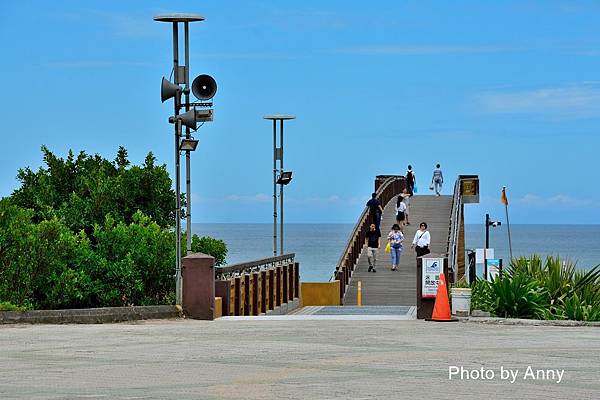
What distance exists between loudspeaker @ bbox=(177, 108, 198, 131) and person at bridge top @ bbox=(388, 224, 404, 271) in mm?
18524

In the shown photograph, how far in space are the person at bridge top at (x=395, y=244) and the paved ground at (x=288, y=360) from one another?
19.3 meters

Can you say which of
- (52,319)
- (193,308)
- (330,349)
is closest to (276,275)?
(193,308)

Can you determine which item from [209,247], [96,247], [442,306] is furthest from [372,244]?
[442,306]

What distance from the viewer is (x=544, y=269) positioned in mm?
26625

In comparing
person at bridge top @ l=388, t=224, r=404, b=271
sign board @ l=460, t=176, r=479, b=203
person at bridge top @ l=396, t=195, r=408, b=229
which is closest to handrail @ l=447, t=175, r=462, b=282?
sign board @ l=460, t=176, r=479, b=203

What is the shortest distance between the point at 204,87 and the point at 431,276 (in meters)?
5.74

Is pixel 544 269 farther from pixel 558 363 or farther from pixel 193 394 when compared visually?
pixel 193 394

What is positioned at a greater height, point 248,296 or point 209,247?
point 209,247

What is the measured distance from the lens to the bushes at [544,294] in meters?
23.6

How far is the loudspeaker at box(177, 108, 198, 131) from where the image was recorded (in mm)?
23922

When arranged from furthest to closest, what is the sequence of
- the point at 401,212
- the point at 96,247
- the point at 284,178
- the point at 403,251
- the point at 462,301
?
the point at 401,212, the point at 403,251, the point at 284,178, the point at 96,247, the point at 462,301

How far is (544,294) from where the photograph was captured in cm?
2458

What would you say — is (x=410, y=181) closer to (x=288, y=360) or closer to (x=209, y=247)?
(x=209, y=247)

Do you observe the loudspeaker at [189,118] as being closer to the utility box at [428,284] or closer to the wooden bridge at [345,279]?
the wooden bridge at [345,279]
